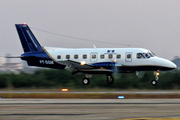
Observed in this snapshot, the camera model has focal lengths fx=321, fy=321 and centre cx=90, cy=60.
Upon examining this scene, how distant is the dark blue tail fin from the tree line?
6.39m

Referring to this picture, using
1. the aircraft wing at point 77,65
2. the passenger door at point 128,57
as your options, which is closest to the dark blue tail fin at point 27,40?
the aircraft wing at point 77,65

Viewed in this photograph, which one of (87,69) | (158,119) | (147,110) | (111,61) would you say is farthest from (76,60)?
(158,119)

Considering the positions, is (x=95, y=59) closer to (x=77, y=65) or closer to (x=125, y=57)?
(x=77, y=65)

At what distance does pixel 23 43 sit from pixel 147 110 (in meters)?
21.2

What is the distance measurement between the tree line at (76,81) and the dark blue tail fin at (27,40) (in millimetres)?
6389

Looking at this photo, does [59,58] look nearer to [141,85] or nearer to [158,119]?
[141,85]

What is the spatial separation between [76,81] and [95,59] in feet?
29.1

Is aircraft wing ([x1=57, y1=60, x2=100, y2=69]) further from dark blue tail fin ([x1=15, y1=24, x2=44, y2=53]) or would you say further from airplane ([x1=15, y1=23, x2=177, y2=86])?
dark blue tail fin ([x1=15, y1=24, x2=44, y2=53])

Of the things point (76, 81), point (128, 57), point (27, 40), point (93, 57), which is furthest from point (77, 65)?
point (76, 81)

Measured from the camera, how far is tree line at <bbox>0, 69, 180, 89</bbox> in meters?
36.4

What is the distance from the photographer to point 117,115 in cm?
1308

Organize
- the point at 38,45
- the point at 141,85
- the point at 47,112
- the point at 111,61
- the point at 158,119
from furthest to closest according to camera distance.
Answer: the point at 141,85 < the point at 38,45 < the point at 111,61 < the point at 47,112 < the point at 158,119

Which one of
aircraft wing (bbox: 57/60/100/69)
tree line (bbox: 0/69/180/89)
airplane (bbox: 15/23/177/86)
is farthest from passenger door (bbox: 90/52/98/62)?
tree line (bbox: 0/69/180/89)

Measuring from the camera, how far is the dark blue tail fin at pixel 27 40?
32.7m
